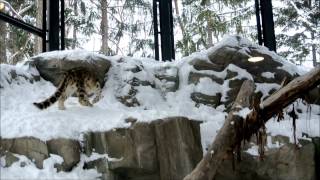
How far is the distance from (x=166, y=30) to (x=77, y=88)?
157 inches

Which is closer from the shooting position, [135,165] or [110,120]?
[135,165]

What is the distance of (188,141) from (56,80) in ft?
11.2

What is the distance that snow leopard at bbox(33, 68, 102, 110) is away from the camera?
8.03 m

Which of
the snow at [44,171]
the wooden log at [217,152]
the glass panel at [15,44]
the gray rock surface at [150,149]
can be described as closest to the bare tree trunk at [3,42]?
the glass panel at [15,44]

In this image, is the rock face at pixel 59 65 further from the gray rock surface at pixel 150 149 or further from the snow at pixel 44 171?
the snow at pixel 44 171

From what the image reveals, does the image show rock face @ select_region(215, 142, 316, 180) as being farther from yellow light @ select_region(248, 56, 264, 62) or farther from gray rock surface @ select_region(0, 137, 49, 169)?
gray rock surface @ select_region(0, 137, 49, 169)

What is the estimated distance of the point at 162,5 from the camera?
11.9 m

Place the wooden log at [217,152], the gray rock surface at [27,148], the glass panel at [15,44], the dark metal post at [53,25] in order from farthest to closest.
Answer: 1. the glass panel at [15,44]
2. the dark metal post at [53,25]
3. the gray rock surface at [27,148]
4. the wooden log at [217,152]

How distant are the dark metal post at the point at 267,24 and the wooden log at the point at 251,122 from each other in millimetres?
→ 6503

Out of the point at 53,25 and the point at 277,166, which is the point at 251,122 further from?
the point at 53,25

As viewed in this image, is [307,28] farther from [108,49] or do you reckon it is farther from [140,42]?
[108,49]

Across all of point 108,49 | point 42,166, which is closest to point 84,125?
point 42,166

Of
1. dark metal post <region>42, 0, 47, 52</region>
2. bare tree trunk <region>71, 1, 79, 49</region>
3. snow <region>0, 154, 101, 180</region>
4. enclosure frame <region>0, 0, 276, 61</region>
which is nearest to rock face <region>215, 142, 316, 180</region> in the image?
snow <region>0, 154, 101, 180</region>

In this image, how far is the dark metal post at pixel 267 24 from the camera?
11.4 m
